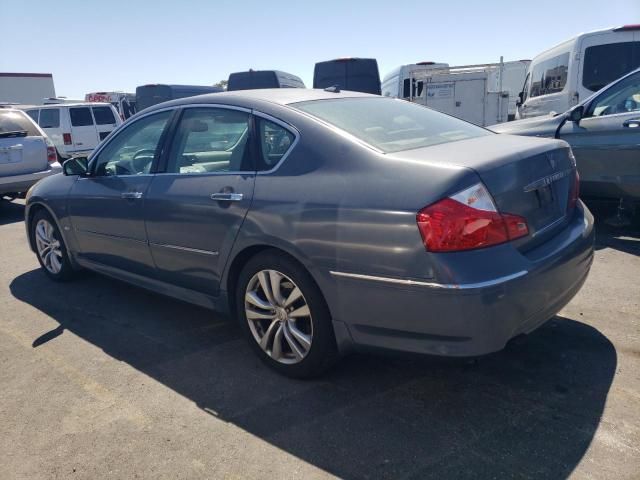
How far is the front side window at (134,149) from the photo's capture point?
12.7ft

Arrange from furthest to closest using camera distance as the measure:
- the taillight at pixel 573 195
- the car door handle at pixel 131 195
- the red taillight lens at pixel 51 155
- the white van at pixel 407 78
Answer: the white van at pixel 407 78
the red taillight lens at pixel 51 155
the car door handle at pixel 131 195
the taillight at pixel 573 195

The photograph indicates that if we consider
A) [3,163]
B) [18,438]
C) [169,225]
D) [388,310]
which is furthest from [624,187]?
[3,163]

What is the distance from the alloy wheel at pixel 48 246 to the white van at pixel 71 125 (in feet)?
34.7

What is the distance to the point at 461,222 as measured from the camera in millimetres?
2346

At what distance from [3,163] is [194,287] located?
6.39m

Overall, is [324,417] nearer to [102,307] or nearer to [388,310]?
[388,310]

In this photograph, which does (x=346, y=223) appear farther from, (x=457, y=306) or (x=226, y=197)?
(x=226, y=197)

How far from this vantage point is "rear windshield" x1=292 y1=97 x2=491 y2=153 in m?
2.93

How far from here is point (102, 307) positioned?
4434 mm

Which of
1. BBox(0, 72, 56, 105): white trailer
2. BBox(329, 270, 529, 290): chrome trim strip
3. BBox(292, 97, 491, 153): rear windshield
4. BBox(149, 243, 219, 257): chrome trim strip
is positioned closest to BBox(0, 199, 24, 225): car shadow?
BBox(149, 243, 219, 257): chrome trim strip

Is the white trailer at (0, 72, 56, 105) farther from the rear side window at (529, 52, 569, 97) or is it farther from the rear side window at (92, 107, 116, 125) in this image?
the rear side window at (529, 52, 569, 97)

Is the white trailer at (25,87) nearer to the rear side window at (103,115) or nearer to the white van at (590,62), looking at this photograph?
the rear side window at (103,115)

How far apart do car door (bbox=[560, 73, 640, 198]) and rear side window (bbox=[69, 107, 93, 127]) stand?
1328cm

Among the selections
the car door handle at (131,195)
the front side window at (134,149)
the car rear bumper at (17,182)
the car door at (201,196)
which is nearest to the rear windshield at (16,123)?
the car rear bumper at (17,182)
